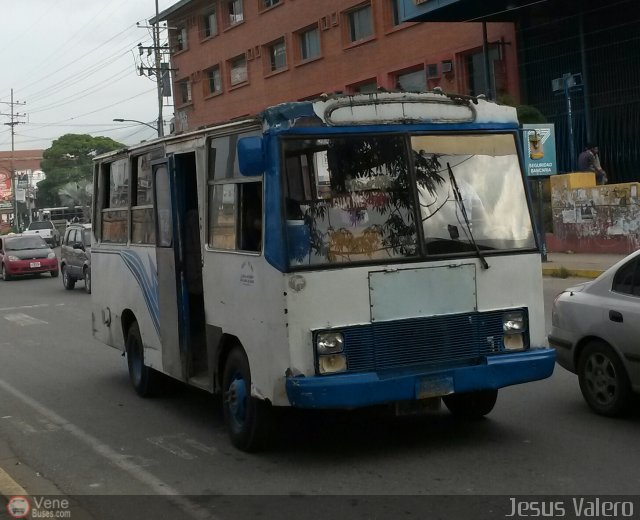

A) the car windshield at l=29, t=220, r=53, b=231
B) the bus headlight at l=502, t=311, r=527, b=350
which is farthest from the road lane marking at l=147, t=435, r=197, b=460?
the car windshield at l=29, t=220, r=53, b=231

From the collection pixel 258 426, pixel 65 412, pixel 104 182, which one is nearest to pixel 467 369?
pixel 258 426

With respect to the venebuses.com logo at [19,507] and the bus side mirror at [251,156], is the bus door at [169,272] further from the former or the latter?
the venebuses.com logo at [19,507]

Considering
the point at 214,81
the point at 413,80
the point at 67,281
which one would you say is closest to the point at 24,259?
the point at 67,281

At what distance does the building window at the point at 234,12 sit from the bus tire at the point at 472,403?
38280mm

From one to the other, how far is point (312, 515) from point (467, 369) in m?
1.65

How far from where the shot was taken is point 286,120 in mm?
6430

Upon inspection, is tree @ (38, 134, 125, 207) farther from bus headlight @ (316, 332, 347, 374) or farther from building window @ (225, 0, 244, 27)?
bus headlight @ (316, 332, 347, 374)

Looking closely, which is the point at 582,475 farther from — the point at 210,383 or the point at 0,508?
the point at 0,508

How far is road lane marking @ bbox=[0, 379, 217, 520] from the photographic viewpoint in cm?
591

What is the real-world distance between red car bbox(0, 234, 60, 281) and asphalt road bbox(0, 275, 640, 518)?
815 inches

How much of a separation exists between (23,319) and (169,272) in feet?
37.1

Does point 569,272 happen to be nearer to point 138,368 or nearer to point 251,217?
point 138,368

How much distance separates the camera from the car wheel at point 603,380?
23.9 ft

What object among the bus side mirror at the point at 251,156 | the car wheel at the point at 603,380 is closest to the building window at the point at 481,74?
the car wheel at the point at 603,380
